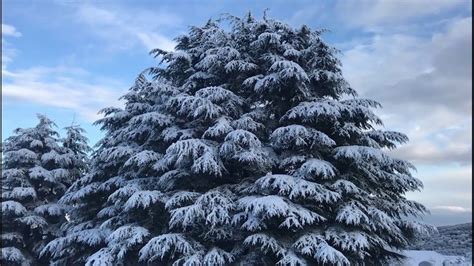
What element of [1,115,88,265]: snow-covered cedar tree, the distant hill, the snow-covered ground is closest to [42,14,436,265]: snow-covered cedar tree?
the snow-covered ground

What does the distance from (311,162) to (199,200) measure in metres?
2.67

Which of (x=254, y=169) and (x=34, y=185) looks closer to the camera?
(x=254, y=169)

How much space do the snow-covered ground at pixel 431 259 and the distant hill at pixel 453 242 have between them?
1.08 feet

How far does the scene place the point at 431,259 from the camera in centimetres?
1435

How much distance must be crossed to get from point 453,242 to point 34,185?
1599 centimetres

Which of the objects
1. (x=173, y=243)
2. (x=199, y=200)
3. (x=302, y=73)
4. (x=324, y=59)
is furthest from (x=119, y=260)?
(x=324, y=59)

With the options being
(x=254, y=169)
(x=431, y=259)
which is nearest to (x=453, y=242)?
(x=431, y=259)

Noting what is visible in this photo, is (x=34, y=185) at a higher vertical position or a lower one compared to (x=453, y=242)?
higher

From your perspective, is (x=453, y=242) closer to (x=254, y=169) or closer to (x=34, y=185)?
(x=254, y=169)

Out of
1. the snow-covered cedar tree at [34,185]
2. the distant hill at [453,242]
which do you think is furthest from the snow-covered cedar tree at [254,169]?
the distant hill at [453,242]

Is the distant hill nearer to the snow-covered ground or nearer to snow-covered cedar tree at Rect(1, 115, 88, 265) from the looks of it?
the snow-covered ground

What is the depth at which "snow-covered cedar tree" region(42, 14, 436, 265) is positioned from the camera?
984 cm

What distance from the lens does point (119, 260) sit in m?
10.9

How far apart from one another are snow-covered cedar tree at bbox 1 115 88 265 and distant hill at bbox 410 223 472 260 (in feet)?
42.9
